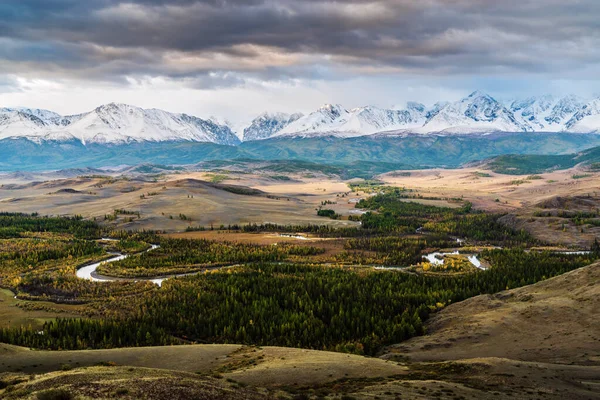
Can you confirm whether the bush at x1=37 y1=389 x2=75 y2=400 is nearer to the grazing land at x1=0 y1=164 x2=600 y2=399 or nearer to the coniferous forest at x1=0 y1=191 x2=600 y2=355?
the grazing land at x1=0 y1=164 x2=600 y2=399

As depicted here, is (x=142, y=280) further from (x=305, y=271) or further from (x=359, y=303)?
(x=359, y=303)

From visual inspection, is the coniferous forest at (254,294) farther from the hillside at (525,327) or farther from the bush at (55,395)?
the bush at (55,395)

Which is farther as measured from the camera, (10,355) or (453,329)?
(453,329)

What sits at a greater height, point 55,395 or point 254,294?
point 55,395

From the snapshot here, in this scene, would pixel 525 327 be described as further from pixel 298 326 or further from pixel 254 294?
pixel 254 294

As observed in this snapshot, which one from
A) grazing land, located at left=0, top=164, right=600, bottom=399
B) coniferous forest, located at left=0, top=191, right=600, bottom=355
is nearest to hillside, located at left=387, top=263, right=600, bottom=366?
grazing land, located at left=0, top=164, right=600, bottom=399

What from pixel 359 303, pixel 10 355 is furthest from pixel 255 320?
pixel 10 355

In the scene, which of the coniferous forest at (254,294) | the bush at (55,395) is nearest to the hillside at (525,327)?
the coniferous forest at (254,294)

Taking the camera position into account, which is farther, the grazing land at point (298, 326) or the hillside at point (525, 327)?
the hillside at point (525, 327)

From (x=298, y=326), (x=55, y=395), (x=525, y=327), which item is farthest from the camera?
(x=298, y=326)

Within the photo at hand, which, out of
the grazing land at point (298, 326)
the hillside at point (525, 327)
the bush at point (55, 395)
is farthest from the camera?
the hillside at point (525, 327)

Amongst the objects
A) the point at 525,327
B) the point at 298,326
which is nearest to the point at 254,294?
the point at 298,326
